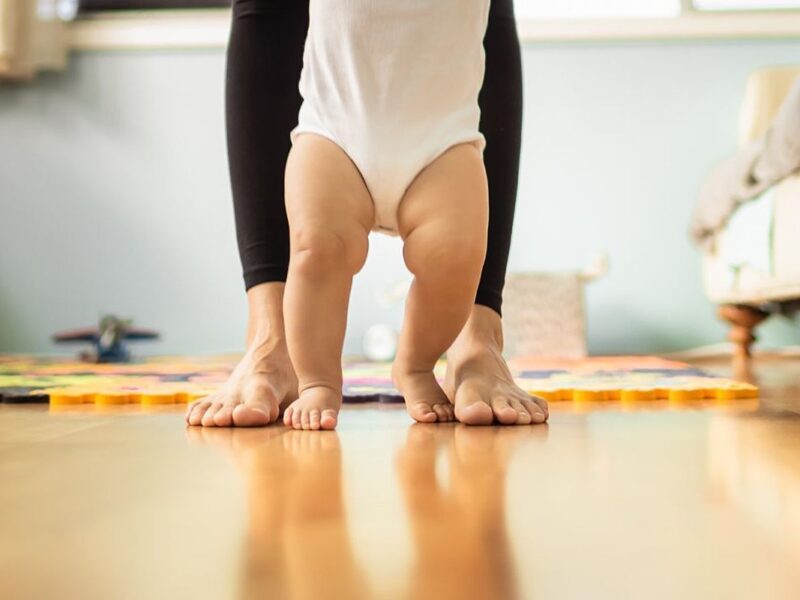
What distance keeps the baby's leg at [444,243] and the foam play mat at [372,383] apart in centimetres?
22

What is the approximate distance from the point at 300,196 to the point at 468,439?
303 millimetres

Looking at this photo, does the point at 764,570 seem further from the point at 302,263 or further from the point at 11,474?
the point at 302,263

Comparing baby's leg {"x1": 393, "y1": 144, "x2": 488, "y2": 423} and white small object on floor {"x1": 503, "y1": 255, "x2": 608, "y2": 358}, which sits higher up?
baby's leg {"x1": 393, "y1": 144, "x2": 488, "y2": 423}

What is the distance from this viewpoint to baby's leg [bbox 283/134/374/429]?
92 cm

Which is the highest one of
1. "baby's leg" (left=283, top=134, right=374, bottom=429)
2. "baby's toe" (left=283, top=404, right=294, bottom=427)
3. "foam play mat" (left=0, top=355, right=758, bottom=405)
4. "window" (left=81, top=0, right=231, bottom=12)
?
"window" (left=81, top=0, right=231, bottom=12)

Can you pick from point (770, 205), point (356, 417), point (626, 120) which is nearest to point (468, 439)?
point (356, 417)

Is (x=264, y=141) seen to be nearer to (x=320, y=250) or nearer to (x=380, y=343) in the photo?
(x=320, y=250)

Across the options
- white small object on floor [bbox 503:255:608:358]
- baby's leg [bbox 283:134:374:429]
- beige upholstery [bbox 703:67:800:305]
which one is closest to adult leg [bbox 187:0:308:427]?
baby's leg [bbox 283:134:374:429]

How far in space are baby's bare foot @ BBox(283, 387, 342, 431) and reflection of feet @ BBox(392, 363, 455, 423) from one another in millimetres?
84

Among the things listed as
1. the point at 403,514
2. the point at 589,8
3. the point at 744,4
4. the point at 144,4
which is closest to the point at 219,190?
the point at 144,4

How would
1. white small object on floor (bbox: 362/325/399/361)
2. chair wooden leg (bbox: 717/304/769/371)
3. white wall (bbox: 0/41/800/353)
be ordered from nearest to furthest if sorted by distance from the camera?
chair wooden leg (bbox: 717/304/769/371)
white small object on floor (bbox: 362/325/399/361)
white wall (bbox: 0/41/800/353)

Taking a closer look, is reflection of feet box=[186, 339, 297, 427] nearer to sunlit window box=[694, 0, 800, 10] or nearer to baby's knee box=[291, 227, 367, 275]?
baby's knee box=[291, 227, 367, 275]

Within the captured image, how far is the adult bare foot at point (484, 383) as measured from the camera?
0.92m

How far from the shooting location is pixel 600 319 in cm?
277
